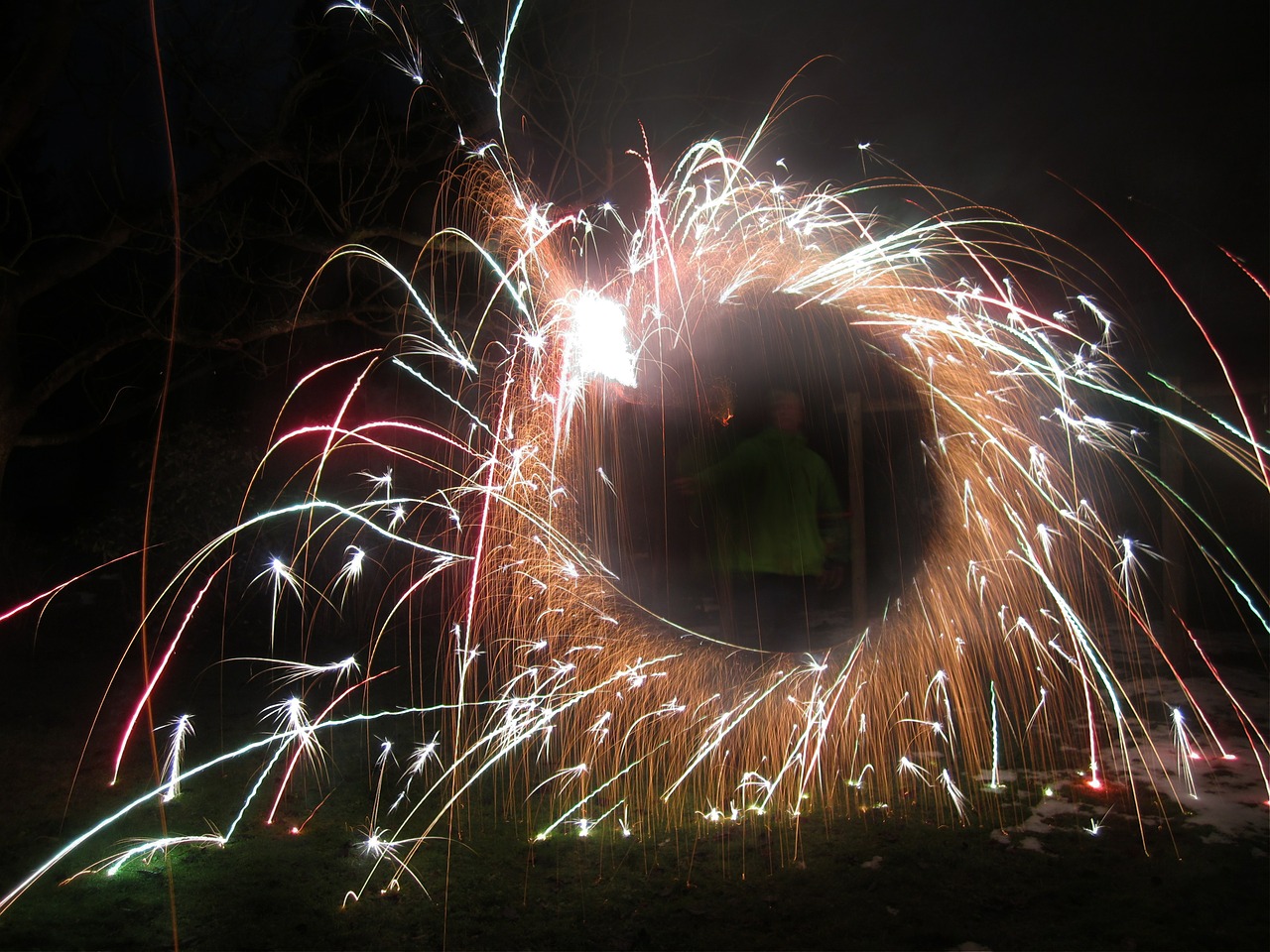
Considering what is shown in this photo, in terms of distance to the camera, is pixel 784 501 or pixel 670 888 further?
pixel 784 501

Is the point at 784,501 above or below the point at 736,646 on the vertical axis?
above

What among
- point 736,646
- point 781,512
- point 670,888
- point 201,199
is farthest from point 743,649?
point 201,199

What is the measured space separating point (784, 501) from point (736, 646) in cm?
86

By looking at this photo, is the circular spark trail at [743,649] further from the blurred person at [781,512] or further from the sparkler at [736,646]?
the blurred person at [781,512]

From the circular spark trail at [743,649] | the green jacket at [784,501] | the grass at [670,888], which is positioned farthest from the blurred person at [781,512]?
the grass at [670,888]

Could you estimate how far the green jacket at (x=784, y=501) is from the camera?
4.54 meters

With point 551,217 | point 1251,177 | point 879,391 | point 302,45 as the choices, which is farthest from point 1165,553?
point 302,45

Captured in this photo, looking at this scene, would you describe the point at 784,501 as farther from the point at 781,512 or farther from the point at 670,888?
the point at 670,888

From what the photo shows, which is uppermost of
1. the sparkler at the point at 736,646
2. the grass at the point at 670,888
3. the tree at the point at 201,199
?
the tree at the point at 201,199

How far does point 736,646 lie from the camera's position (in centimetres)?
455

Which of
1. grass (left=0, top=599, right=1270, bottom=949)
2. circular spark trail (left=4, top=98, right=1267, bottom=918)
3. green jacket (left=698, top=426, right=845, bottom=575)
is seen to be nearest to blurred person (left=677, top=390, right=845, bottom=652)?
green jacket (left=698, top=426, right=845, bottom=575)

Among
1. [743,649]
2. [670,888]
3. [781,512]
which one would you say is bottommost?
[670,888]

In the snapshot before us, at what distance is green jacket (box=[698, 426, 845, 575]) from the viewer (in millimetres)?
4535

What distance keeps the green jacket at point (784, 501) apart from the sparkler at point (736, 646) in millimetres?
545
